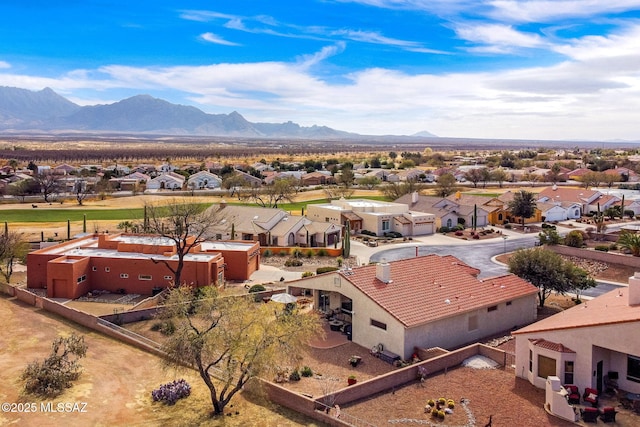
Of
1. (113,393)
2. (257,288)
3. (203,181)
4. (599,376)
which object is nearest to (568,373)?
(599,376)

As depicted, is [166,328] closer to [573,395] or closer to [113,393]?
[113,393]

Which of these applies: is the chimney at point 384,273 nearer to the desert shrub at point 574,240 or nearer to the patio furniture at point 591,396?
the patio furniture at point 591,396

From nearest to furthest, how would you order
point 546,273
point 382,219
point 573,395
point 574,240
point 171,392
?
point 573,395 < point 171,392 < point 546,273 < point 574,240 < point 382,219

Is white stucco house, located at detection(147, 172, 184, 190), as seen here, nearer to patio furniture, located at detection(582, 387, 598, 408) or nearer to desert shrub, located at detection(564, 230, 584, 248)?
desert shrub, located at detection(564, 230, 584, 248)

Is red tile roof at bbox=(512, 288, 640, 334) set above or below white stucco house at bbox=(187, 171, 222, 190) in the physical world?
below

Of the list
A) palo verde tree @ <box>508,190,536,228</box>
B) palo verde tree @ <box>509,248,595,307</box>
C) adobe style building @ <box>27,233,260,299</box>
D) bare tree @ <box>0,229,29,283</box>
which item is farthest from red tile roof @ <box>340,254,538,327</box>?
palo verde tree @ <box>508,190,536,228</box>

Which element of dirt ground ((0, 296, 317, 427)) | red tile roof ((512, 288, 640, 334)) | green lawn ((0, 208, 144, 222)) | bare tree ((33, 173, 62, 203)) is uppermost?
bare tree ((33, 173, 62, 203))

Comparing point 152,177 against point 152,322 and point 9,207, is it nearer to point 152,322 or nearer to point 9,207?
point 9,207
